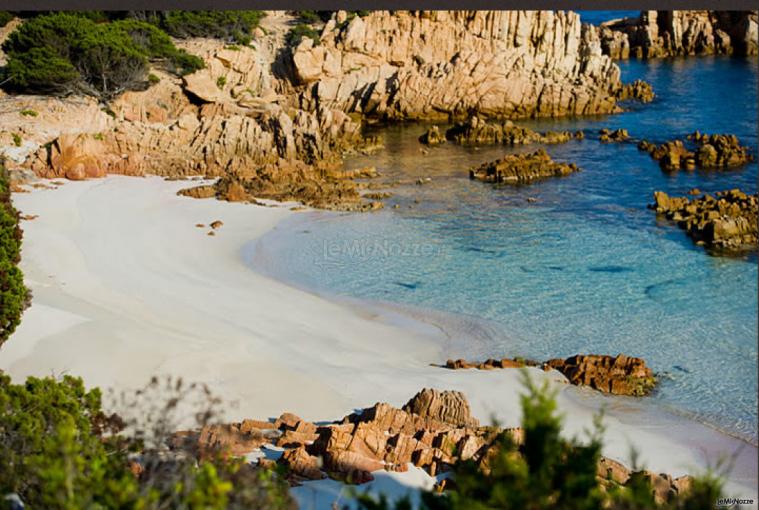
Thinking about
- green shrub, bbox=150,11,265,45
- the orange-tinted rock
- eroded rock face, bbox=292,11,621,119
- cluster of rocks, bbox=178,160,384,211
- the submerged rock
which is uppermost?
green shrub, bbox=150,11,265,45

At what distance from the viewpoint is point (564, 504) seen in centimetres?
479

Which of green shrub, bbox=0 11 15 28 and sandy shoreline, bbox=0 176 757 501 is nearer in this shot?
sandy shoreline, bbox=0 176 757 501

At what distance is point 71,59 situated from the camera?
103 ft

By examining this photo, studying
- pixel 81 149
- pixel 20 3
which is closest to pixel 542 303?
pixel 20 3

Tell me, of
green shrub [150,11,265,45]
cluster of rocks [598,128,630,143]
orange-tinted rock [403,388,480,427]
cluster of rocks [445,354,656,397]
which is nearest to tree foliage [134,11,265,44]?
green shrub [150,11,265,45]

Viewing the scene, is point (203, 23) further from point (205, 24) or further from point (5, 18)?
point (5, 18)

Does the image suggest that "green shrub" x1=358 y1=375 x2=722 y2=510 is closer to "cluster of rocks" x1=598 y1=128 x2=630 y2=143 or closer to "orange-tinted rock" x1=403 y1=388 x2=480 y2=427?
"orange-tinted rock" x1=403 y1=388 x2=480 y2=427

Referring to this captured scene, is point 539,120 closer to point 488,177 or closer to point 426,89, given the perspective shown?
point 426,89

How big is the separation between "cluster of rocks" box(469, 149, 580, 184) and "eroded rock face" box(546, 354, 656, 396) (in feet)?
48.7

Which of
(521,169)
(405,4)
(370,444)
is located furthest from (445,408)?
(521,169)

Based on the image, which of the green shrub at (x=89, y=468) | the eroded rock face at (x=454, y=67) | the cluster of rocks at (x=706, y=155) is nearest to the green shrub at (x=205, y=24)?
the eroded rock face at (x=454, y=67)

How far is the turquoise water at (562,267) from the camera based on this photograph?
44.1 ft

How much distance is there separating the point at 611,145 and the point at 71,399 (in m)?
27.5

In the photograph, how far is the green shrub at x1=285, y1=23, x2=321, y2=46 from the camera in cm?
3919
